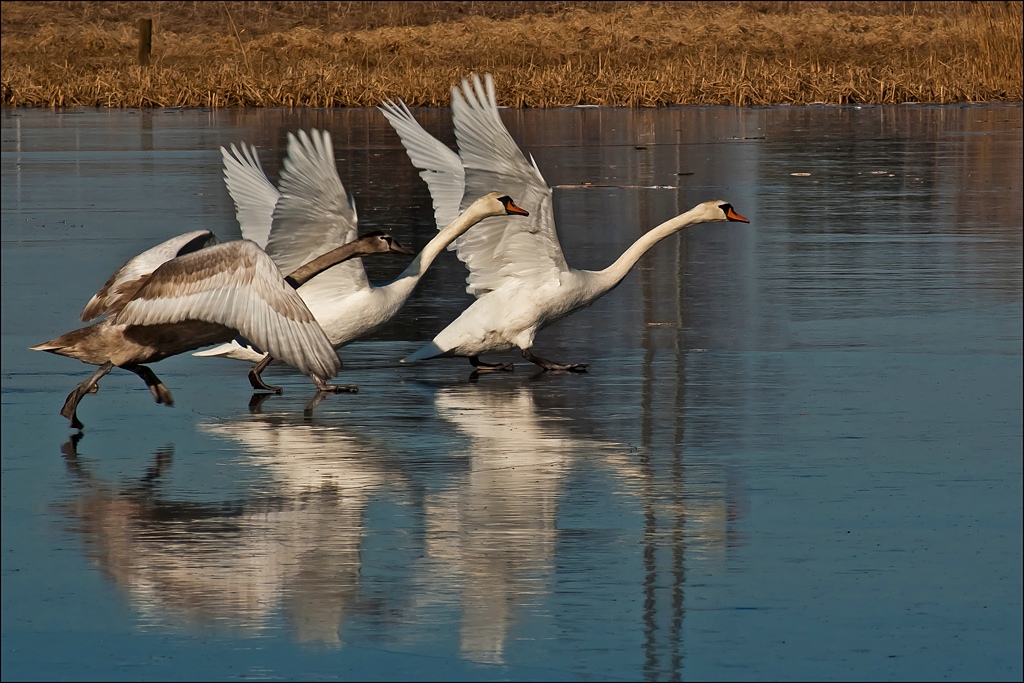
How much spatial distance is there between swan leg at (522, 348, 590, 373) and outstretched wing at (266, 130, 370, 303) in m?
1.15

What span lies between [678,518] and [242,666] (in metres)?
1.94

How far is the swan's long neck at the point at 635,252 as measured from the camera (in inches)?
370

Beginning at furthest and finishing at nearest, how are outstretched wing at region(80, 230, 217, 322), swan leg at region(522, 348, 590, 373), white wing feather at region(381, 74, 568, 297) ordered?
1. white wing feather at region(381, 74, 568, 297)
2. swan leg at region(522, 348, 590, 373)
3. outstretched wing at region(80, 230, 217, 322)

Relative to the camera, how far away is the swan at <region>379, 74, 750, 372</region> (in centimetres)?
919

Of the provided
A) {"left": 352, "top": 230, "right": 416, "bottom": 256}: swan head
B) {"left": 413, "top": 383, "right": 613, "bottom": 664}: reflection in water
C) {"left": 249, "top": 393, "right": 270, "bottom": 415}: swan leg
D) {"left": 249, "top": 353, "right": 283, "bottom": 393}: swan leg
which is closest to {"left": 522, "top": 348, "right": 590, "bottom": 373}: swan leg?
{"left": 413, "top": 383, "right": 613, "bottom": 664}: reflection in water

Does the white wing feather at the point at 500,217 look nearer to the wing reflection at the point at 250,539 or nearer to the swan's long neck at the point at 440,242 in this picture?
the swan's long neck at the point at 440,242

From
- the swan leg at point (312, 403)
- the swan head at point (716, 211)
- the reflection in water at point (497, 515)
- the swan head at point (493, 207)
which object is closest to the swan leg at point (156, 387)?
the swan leg at point (312, 403)

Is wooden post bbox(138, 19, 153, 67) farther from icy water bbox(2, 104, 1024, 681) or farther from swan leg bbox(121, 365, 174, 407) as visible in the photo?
swan leg bbox(121, 365, 174, 407)

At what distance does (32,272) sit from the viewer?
41.1 ft

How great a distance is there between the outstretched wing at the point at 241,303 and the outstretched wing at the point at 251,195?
2.66 m

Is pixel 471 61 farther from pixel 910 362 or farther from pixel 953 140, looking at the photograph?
pixel 910 362

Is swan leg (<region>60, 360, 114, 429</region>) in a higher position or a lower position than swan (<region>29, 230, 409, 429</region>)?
lower

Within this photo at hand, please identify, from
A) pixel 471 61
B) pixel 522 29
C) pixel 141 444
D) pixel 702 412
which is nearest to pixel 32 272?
pixel 141 444

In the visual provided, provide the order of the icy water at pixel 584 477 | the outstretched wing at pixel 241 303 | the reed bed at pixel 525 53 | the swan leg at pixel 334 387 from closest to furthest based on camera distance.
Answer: the icy water at pixel 584 477 < the outstretched wing at pixel 241 303 < the swan leg at pixel 334 387 < the reed bed at pixel 525 53
